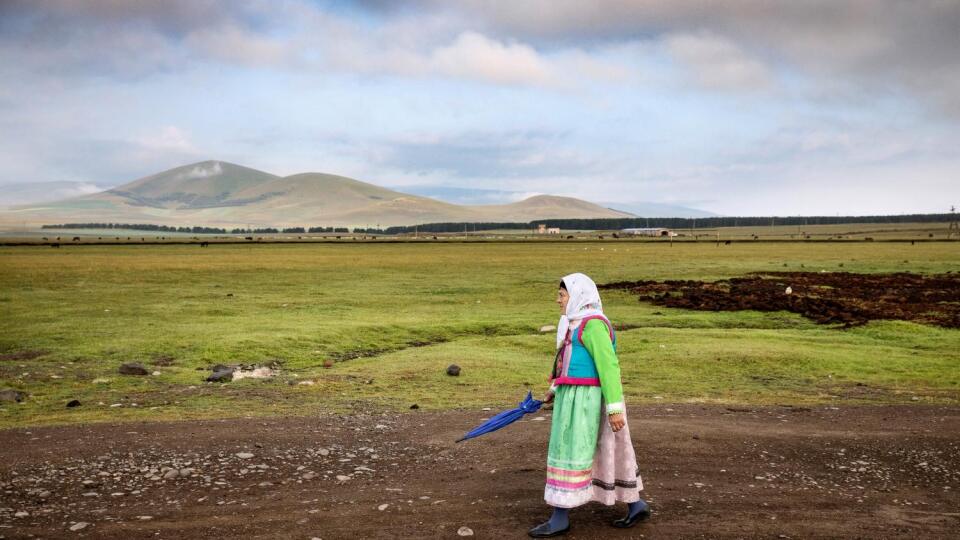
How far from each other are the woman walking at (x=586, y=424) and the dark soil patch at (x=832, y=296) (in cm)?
2015

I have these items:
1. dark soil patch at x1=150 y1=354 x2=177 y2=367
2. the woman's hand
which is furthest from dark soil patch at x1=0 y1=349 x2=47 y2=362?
the woman's hand

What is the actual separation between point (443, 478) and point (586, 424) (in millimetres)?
2424

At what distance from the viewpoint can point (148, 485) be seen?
856 cm

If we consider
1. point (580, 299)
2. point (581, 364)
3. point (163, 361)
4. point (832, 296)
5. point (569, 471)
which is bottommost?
point (163, 361)

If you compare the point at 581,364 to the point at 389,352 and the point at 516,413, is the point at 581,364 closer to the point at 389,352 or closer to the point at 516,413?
the point at 516,413

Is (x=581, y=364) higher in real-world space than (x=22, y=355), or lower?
higher

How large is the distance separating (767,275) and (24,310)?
39315mm

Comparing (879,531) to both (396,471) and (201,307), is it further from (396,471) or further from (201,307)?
(201,307)

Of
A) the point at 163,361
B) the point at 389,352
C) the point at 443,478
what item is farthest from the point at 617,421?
the point at 163,361

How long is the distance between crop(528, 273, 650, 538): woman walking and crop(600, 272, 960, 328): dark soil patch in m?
20.1

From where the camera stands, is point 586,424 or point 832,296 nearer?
point 586,424

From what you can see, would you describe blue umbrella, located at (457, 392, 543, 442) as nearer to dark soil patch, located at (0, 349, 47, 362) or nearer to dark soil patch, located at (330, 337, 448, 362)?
dark soil patch, located at (330, 337, 448, 362)

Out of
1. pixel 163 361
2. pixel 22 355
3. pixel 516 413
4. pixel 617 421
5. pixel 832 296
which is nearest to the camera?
pixel 617 421

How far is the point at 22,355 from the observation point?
18469 mm
